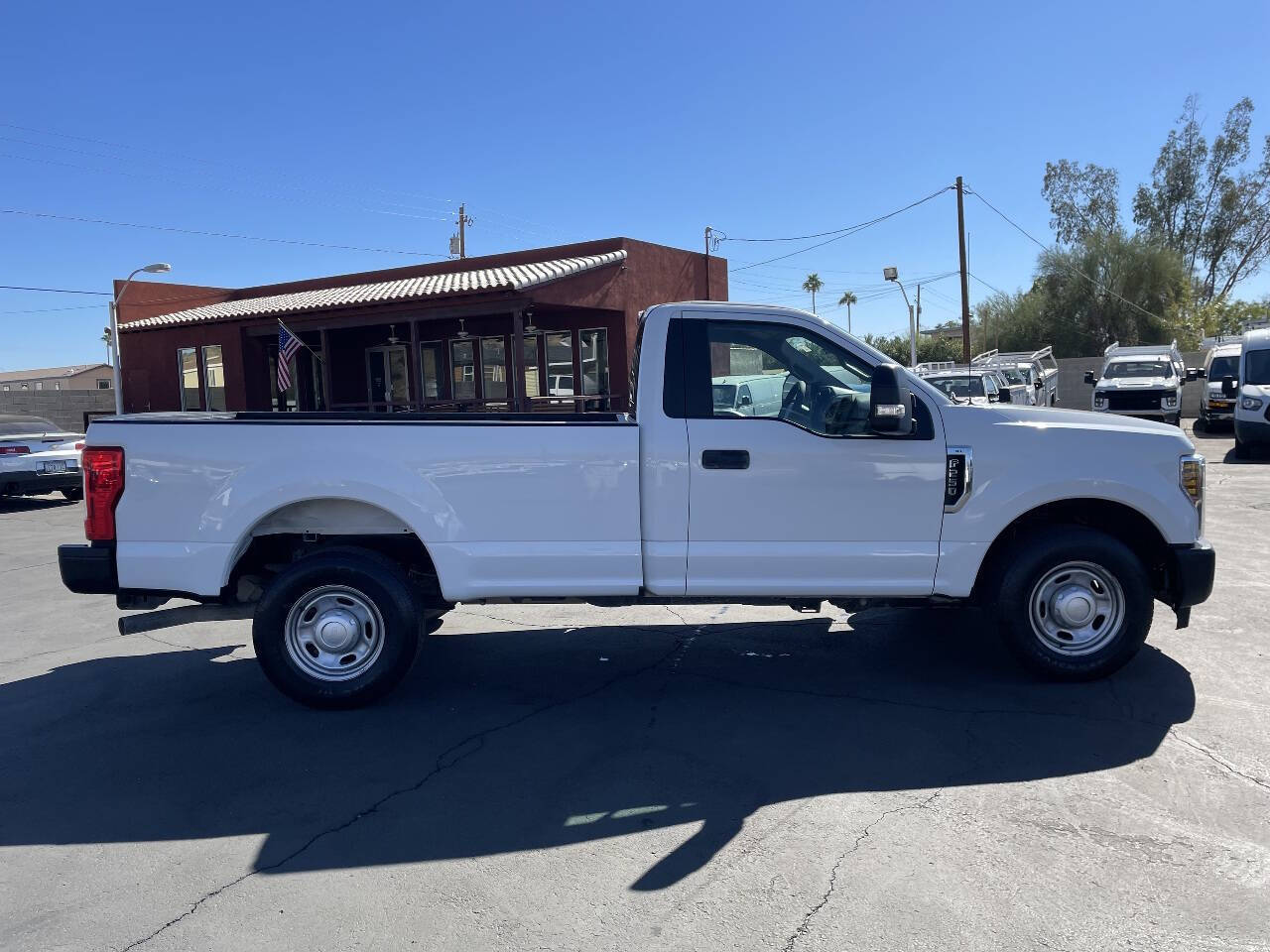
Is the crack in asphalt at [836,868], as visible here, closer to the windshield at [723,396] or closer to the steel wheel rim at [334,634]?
the windshield at [723,396]

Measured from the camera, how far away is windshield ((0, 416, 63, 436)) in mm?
16172

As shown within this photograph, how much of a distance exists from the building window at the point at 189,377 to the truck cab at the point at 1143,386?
21746mm

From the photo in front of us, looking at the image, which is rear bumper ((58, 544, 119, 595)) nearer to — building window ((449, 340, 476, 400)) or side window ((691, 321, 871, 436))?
side window ((691, 321, 871, 436))

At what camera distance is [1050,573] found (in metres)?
5.14

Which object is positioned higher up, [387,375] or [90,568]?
[387,375]

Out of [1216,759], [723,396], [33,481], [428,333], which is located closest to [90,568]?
[723,396]

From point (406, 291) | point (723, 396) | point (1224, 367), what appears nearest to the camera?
point (723, 396)

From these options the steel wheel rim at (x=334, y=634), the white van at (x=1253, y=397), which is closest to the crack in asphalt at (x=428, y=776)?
the steel wheel rim at (x=334, y=634)

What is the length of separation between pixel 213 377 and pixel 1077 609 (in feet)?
74.8

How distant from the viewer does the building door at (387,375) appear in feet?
75.7

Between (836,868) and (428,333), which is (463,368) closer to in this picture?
(428,333)

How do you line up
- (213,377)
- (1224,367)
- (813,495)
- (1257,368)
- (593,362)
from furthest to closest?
(213,377) → (1224,367) → (593,362) → (1257,368) → (813,495)

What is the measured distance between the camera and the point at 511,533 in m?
5.05

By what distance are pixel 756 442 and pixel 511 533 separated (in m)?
1.36
